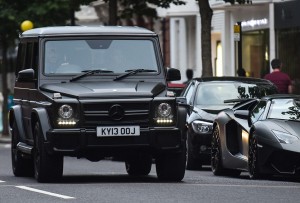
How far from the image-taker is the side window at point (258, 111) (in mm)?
19630

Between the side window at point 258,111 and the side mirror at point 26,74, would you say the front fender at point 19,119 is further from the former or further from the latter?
the side window at point 258,111

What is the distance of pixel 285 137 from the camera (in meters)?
18.2

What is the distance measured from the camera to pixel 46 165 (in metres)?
18.1

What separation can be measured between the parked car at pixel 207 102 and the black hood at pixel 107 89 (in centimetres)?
507

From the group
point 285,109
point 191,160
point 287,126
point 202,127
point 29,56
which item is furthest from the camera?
point 191,160

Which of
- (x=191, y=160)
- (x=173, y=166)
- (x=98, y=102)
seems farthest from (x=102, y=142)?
(x=191, y=160)

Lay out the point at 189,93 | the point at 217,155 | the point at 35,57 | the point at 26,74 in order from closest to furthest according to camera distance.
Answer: the point at 26,74, the point at 35,57, the point at 217,155, the point at 189,93

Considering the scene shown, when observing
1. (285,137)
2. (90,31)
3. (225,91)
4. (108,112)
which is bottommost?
(285,137)

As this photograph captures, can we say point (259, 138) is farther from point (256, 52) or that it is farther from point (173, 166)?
point (256, 52)

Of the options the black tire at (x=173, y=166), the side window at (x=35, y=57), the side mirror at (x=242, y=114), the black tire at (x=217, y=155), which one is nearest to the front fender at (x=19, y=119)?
the side window at (x=35, y=57)

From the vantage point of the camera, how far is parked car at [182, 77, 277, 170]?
23.7 meters

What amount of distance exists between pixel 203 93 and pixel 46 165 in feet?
22.1

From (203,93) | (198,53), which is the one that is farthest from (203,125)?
(198,53)

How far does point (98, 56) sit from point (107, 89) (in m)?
1.32
